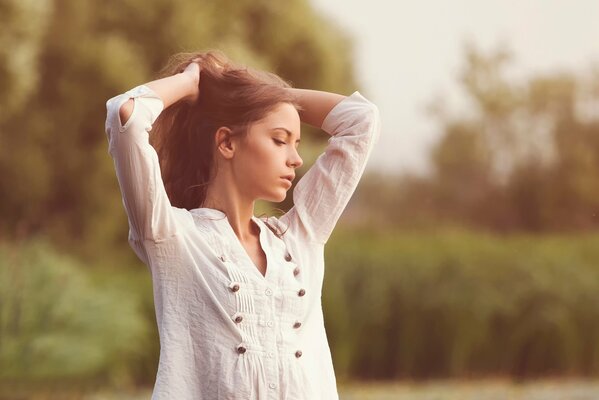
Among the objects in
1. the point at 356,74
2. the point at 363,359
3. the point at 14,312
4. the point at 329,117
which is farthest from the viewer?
the point at 356,74

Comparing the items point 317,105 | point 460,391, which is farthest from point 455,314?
point 317,105

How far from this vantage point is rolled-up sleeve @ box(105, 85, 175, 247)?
188cm

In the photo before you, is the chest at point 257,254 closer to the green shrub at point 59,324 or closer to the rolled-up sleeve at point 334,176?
the rolled-up sleeve at point 334,176

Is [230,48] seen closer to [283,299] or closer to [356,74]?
[356,74]

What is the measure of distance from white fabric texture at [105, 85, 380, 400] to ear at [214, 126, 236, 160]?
0.36 feet

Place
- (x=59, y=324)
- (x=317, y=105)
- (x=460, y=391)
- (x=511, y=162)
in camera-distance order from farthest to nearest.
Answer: (x=511, y=162)
(x=460, y=391)
(x=59, y=324)
(x=317, y=105)

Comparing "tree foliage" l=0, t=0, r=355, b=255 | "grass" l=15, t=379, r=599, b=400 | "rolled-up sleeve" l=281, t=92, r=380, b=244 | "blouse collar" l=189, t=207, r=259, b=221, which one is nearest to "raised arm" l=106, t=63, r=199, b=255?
"blouse collar" l=189, t=207, r=259, b=221

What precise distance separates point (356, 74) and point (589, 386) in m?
7.56

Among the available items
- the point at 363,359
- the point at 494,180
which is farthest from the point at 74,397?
the point at 494,180

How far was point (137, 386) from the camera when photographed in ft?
26.1

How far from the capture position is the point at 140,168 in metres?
1.88

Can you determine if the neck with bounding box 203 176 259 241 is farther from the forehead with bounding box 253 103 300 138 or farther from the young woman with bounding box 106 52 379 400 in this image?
the forehead with bounding box 253 103 300 138

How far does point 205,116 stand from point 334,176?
26 cm

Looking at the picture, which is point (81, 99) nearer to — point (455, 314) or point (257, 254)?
point (455, 314)
